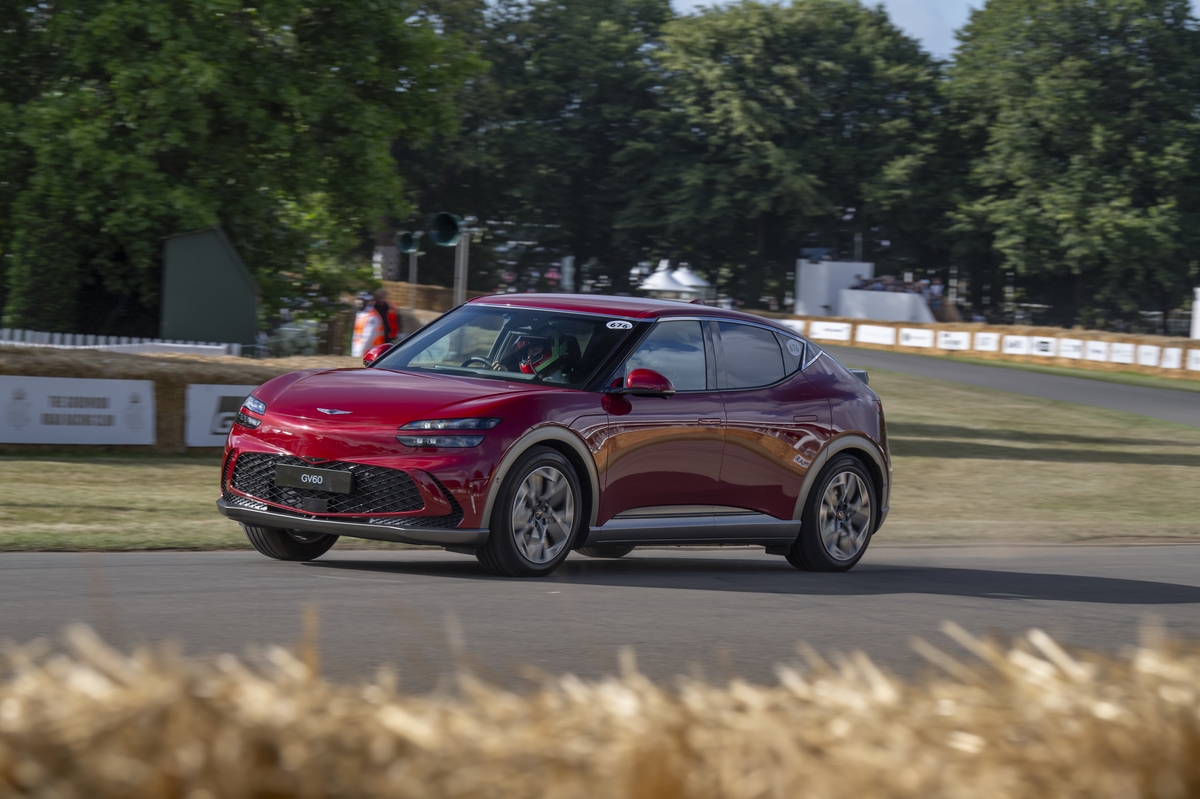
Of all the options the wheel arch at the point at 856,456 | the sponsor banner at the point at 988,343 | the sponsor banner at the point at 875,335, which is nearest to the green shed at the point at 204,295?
the wheel arch at the point at 856,456

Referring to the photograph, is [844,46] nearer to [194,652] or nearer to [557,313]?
[557,313]

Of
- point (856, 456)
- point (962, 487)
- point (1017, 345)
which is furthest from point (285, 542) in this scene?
point (1017, 345)

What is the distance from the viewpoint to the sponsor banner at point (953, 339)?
50.3 metres

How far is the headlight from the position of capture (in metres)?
8.70

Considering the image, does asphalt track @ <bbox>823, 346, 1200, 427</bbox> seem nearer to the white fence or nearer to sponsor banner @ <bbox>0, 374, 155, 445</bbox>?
the white fence

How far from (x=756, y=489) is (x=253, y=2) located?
73.8ft

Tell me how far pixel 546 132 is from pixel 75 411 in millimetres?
55301

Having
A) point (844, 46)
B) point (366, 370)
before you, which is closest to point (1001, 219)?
point (844, 46)

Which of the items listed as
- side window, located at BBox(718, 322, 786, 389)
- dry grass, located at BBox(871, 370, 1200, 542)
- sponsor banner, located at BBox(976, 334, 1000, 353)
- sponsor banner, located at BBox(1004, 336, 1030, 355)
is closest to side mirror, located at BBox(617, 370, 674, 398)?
side window, located at BBox(718, 322, 786, 389)

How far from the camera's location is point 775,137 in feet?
226

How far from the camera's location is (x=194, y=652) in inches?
246

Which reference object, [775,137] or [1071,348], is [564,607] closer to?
[1071,348]

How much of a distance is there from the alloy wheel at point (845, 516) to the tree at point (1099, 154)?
2268 inches

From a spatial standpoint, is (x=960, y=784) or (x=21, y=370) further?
(x=21, y=370)
